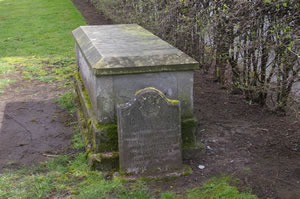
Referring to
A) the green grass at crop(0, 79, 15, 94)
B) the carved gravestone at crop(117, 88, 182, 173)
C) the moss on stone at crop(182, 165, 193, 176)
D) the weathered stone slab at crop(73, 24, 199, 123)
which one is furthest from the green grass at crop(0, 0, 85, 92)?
the moss on stone at crop(182, 165, 193, 176)

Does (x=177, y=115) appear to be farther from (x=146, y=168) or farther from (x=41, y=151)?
(x=41, y=151)

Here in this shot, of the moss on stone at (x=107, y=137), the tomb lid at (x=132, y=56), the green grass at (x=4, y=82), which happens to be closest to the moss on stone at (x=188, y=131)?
the tomb lid at (x=132, y=56)

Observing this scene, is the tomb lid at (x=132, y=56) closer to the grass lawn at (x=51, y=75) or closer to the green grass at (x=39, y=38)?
the grass lawn at (x=51, y=75)

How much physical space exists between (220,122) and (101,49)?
2059 mm

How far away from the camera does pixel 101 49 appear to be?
15.8 feet

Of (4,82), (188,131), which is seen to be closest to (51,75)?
(4,82)

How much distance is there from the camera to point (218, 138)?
499 centimetres

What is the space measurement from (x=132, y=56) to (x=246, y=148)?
5.97 feet

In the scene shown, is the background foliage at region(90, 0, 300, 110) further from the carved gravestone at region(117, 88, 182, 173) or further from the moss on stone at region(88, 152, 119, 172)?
the moss on stone at region(88, 152, 119, 172)

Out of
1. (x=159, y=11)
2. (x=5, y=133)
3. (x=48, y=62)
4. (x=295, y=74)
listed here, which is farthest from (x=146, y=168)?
(x=48, y=62)

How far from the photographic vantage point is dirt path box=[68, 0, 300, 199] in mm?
3828

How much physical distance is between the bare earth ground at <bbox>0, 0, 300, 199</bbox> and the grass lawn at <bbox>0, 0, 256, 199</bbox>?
237mm

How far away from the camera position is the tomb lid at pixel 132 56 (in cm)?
415

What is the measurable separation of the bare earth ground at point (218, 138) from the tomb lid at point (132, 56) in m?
1.19
